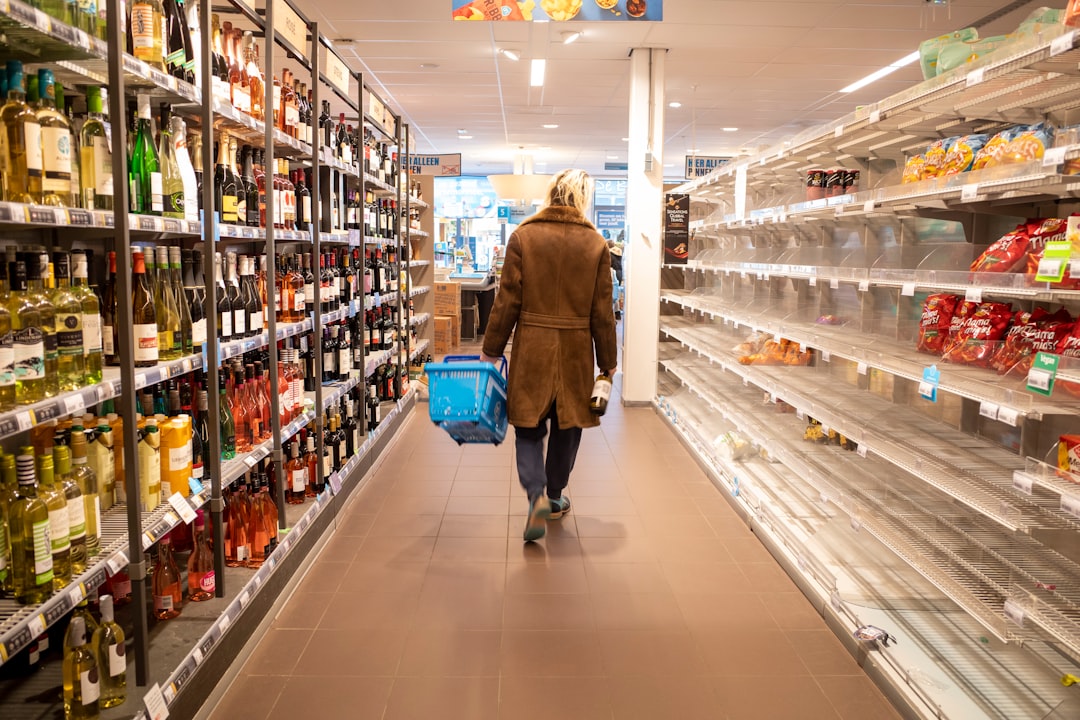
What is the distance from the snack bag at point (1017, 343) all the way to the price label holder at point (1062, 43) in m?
1.01

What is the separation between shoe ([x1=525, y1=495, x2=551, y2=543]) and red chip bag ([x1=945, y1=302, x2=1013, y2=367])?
200 cm

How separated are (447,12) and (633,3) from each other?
1.84 metres

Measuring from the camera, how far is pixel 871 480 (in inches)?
148

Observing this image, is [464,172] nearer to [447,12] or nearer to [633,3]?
[447,12]

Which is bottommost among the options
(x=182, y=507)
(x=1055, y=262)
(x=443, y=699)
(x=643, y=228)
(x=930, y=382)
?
(x=443, y=699)

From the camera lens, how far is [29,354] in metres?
1.94

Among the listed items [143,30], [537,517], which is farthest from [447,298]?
[143,30]

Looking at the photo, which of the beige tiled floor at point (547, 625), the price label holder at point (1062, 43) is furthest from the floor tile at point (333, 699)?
the price label holder at point (1062, 43)

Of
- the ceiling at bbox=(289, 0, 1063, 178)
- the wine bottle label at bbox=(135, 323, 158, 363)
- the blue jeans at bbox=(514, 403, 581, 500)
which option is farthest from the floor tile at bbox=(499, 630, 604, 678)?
the ceiling at bbox=(289, 0, 1063, 178)

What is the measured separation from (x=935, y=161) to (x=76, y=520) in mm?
3271

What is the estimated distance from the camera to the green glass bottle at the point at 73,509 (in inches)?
82.7

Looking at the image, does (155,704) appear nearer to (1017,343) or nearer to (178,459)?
(178,459)

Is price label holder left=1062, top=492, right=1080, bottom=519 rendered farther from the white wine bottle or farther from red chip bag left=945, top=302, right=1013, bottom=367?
the white wine bottle

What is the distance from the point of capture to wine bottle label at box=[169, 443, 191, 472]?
2.67m
